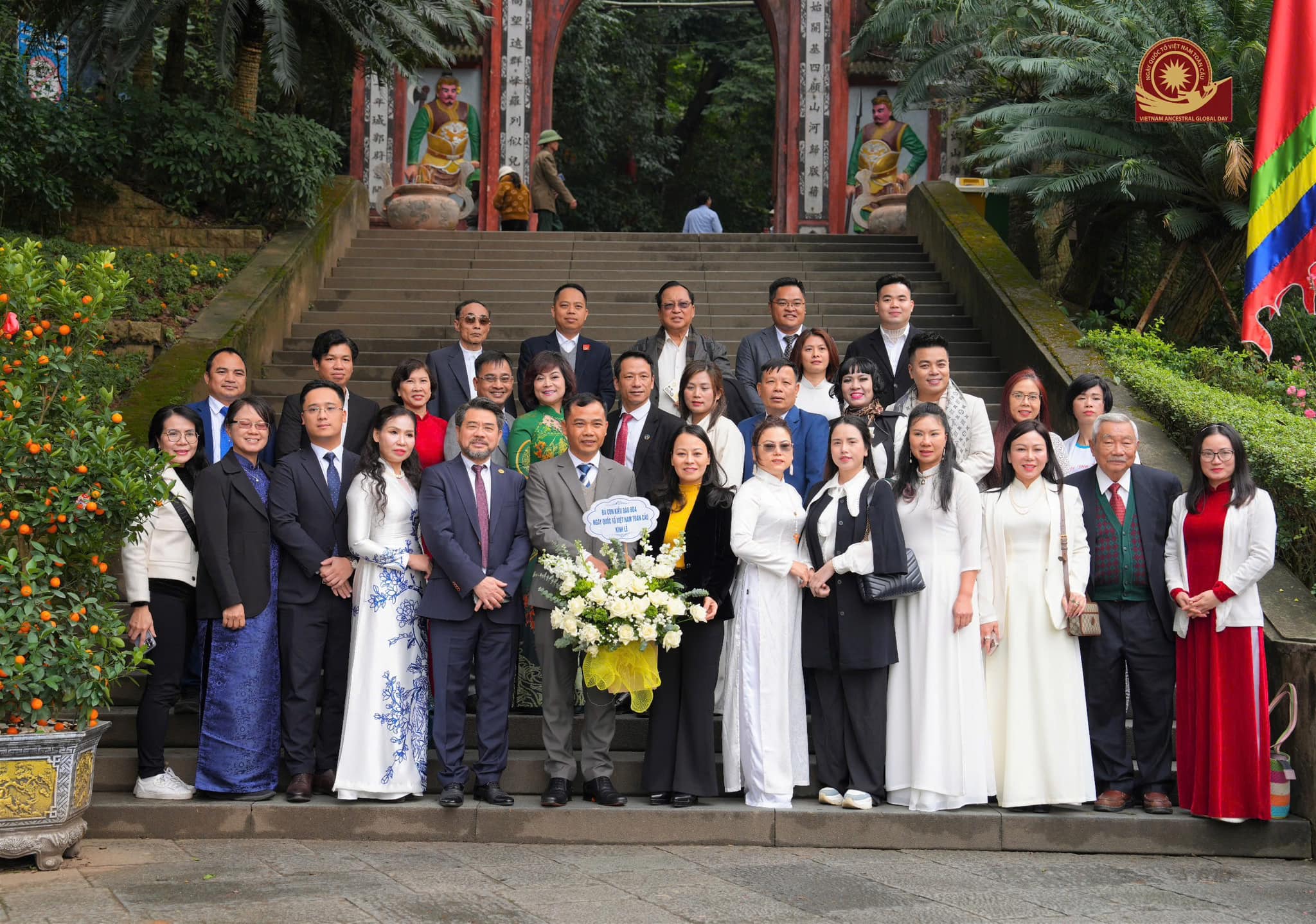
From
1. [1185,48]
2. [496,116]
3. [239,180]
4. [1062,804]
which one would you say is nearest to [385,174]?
[496,116]

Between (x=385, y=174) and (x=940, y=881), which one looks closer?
(x=940, y=881)

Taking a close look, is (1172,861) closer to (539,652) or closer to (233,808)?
(539,652)

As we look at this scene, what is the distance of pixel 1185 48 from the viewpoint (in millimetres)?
10812

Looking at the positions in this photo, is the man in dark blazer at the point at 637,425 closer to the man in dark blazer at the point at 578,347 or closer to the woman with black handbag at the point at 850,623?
the woman with black handbag at the point at 850,623

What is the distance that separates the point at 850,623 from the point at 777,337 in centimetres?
247

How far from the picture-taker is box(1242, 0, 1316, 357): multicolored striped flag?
816cm

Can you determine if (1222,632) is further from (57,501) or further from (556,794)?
(57,501)

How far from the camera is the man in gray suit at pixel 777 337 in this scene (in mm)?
8195

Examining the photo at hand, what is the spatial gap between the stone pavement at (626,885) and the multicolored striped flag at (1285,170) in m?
3.58

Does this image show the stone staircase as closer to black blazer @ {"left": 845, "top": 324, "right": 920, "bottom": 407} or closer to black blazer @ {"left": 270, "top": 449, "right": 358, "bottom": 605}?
black blazer @ {"left": 270, "top": 449, "right": 358, "bottom": 605}

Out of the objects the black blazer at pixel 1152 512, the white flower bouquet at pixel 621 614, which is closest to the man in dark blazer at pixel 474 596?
the white flower bouquet at pixel 621 614

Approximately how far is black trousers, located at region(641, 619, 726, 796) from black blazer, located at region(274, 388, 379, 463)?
192 centimetres

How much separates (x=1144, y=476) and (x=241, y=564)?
168 inches

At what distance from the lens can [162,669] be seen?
6379 millimetres
